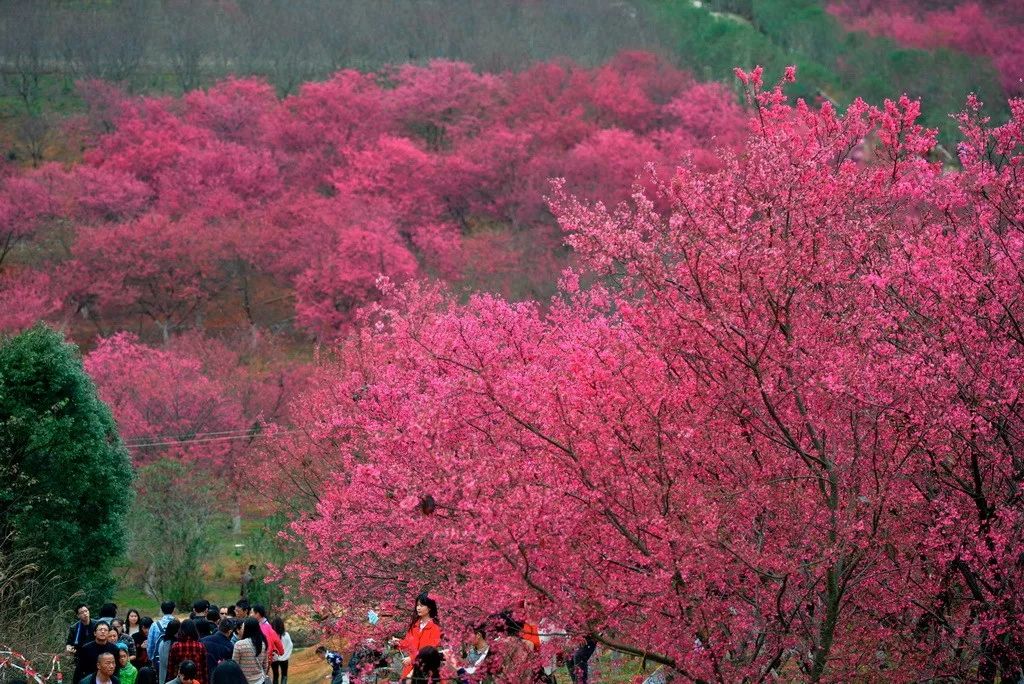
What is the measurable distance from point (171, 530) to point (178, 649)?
620 inches

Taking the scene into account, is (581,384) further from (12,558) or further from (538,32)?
(538,32)

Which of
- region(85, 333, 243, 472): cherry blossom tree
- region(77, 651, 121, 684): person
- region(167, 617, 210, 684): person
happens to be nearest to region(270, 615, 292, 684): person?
region(77, 651, 121, 684): person

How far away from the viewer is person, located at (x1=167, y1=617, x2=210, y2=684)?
35.5 feet

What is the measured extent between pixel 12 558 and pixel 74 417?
275cm

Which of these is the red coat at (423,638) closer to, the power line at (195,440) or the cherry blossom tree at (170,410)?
the power line at (195,440)

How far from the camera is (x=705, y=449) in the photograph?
960cm

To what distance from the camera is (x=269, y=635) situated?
1323 cm

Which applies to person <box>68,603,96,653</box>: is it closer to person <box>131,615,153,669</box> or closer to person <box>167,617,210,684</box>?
person <box>131,615,153,669</box>

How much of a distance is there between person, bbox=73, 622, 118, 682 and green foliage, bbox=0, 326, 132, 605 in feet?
29.9

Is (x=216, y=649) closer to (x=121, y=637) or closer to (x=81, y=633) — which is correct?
(x=81, y=633)

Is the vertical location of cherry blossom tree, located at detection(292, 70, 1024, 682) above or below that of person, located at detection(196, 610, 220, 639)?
above

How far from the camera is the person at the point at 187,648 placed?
10812mm

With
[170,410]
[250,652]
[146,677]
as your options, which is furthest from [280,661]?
[170,410]

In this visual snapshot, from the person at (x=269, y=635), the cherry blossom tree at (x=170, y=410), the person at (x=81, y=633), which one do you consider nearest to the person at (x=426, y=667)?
the person at (x=269, y=635)
